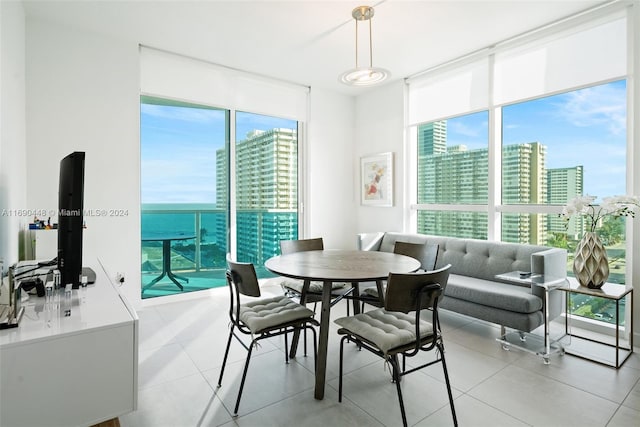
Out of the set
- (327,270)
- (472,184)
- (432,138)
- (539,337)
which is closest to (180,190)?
(327,270)

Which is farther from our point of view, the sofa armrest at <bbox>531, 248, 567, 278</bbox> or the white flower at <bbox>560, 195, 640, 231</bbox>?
the sofa armrest at <bbox>531, 248, 567, 278</bbox>

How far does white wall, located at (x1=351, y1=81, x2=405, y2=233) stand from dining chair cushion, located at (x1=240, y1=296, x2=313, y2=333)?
2814 mm

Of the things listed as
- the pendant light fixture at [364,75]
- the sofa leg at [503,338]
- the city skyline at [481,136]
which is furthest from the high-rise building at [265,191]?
the sofa leg at [503,338]

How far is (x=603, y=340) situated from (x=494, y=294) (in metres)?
1.02

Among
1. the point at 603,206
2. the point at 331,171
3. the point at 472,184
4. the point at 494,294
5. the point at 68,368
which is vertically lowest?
the point at 494,294

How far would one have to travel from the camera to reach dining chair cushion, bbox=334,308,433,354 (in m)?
1.75

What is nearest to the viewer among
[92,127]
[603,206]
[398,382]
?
[398,382]

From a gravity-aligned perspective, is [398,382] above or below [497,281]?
below

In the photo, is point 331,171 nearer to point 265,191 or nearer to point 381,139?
point 381,139

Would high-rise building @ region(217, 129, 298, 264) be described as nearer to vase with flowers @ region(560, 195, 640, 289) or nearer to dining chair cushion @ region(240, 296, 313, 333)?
dining chair cushion @ region(240, 296, 313, 333)

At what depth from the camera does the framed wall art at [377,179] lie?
4.86 metres

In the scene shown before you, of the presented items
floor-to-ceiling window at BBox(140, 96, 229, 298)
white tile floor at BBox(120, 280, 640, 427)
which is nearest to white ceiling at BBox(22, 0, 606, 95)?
floor-to-ceiling window at BBox(140, 96, 229, 298)

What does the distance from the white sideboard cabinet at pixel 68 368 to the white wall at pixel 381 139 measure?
3.91m

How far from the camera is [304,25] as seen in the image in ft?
10.8
